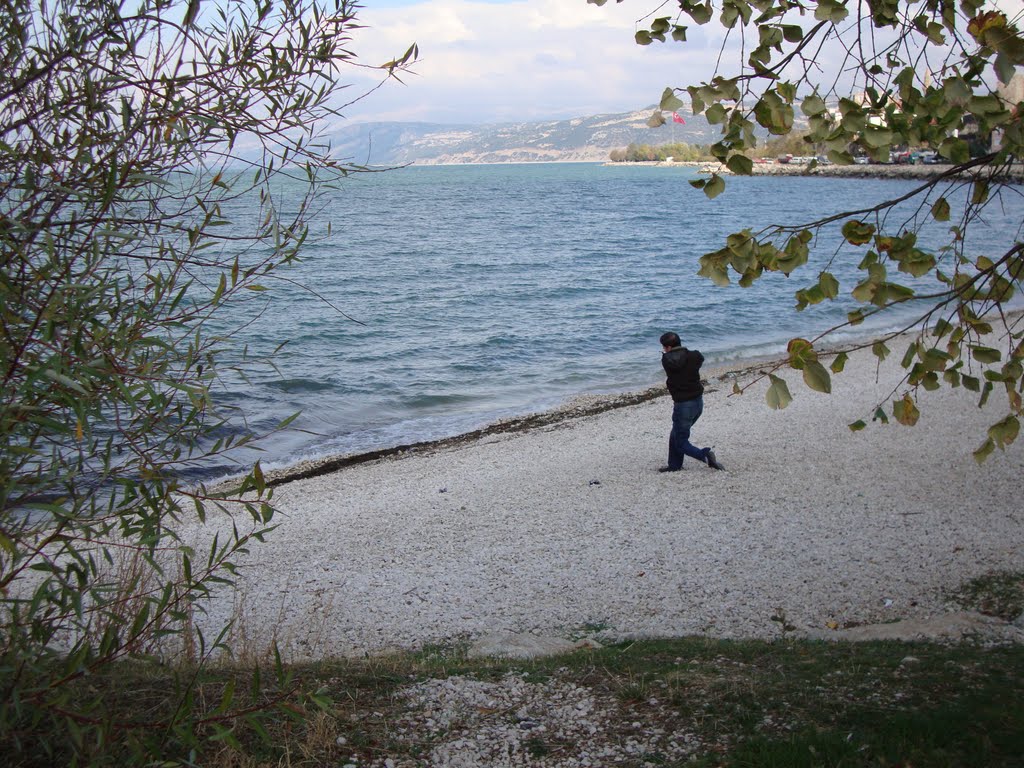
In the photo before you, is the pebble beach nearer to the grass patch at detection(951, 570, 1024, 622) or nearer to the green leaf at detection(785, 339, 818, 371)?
the grass patch at detection(951, 570, 1024, 622)

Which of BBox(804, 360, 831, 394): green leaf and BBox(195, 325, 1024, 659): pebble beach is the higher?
BBox(804, 360, 831, 394): green leaf

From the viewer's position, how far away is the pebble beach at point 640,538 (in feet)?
28.3

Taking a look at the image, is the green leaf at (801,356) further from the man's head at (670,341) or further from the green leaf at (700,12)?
the man's head at (670,341)

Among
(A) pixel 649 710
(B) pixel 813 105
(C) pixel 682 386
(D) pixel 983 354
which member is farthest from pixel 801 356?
(C) pixel 682 386

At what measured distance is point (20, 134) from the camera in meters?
3.51

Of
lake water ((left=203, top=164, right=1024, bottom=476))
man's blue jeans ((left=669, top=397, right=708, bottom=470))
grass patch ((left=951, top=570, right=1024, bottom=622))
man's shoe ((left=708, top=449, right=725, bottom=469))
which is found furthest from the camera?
lake water ((left=203, top=164, right=1024, bottom=476))

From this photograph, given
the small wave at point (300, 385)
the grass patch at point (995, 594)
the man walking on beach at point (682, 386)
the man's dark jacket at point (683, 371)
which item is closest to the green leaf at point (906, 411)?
the grass patch at point (995, 594)

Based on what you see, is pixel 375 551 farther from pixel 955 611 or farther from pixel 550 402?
pixel 550 402

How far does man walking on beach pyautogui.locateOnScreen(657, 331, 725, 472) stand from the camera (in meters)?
12.5

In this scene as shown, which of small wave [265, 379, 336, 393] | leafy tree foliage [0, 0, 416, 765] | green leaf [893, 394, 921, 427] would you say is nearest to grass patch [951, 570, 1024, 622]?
green leaf [893, 394, 921, 427]

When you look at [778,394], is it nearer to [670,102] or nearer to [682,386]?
[670,102]

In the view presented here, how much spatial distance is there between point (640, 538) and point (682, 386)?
109 inches

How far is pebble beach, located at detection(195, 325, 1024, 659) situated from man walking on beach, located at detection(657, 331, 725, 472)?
19.9 inches

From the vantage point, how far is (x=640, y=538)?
10945 millimetres
